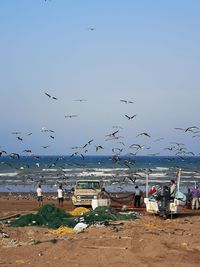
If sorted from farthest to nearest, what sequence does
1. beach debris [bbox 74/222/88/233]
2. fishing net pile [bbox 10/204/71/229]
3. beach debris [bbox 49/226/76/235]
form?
fishing net pile [bbox 10/204/71/229] < beach debris [bbox 74/222/88/233] < beach debris [bbox 49/226/76/235]

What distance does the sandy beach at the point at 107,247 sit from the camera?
1528 cm

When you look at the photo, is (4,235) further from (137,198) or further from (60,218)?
(137,198)

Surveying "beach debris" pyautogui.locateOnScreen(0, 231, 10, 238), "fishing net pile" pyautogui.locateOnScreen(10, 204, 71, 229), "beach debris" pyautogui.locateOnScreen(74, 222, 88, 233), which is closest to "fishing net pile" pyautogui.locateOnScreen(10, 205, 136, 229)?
"fishing net pile" pyautogui.locateOnScreen(10, 204, 71, 229)

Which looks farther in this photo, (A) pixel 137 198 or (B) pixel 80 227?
(A) pixel 137 198

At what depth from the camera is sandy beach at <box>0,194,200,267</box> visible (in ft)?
50.1

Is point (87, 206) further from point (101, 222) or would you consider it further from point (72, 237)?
point (72, 237)

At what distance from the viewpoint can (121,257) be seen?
15.5 meters

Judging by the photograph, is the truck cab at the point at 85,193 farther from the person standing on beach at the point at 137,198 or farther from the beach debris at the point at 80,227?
the beach debris at the point at 80,227

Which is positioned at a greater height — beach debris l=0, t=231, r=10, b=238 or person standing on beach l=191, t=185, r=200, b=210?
person standing on beach l=191, t=185, r=200, b=210

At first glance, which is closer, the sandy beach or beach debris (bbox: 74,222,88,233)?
the sandy beach

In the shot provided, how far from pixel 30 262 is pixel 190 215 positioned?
1493 centimetres

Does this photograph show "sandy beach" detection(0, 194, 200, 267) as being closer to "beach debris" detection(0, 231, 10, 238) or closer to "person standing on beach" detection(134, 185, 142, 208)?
"beach debris" detection(0, 231, 10, 238)

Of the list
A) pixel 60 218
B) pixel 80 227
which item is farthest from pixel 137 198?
pixel 80 227

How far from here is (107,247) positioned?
1664cm
